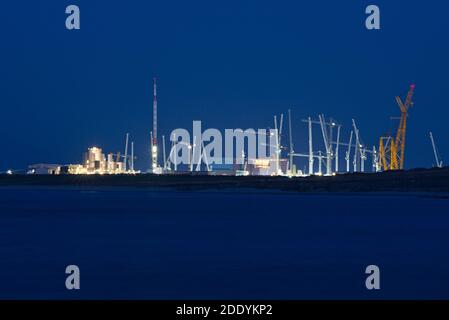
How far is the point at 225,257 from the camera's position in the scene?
102 ft

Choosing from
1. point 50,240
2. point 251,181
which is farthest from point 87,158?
point 50,240

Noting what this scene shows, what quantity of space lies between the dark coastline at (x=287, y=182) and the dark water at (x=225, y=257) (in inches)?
2288

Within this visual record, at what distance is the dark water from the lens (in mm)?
23172

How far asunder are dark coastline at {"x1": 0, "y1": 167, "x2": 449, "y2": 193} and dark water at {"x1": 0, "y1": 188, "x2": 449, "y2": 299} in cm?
5812

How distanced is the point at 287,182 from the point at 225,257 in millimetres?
88287

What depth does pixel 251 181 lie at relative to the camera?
121625 millimetres

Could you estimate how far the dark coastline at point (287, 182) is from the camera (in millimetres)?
110188

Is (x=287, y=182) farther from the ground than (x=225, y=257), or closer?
farther from the ground

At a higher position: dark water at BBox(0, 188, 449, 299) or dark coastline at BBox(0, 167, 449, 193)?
dark coastline at BBox(0, 167, 449, 193)

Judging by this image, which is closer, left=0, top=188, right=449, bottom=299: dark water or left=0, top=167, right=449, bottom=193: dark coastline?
left=0, top=188, right=449, bottom=299: dark water

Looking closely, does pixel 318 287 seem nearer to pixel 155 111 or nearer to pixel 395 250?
pixel 395 250

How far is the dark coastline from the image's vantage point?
110 meters

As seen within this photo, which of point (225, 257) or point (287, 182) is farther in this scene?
point (287, 182)
